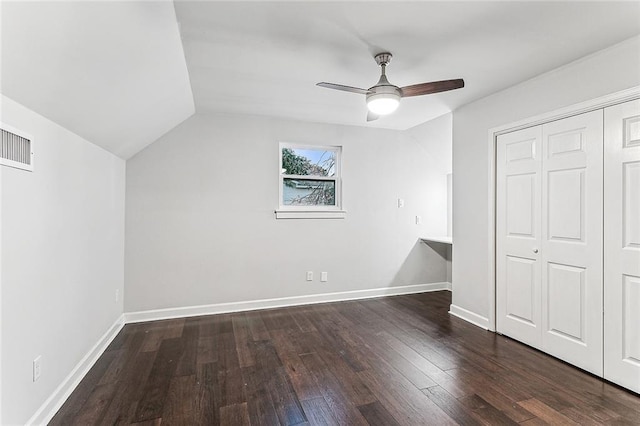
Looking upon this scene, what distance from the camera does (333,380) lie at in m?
2.29

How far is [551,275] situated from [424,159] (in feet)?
8.34

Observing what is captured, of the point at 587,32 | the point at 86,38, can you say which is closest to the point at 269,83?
the point at 86,38

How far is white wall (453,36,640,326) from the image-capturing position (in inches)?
89.0

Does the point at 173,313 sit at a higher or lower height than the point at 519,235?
lower

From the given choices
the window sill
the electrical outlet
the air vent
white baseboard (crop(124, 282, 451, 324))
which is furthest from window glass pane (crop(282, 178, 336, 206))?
the electrical outlet

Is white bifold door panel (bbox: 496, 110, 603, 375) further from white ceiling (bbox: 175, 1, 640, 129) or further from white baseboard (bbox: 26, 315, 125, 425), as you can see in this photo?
white baseboard (bbox: 26, 315, 125, 425)

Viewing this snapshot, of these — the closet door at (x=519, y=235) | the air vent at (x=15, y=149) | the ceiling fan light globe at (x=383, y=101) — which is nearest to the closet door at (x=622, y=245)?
the closet door at (x=519, y=235)

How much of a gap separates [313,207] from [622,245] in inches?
120

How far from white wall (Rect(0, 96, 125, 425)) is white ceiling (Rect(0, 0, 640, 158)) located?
0.71 ft

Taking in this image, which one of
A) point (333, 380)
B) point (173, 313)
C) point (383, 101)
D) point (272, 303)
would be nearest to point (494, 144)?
point (383, 101)

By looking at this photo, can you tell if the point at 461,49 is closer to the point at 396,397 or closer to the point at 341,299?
the point at 396,397

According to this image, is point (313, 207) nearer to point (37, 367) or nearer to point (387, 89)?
point (387, 89)

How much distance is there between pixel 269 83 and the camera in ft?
9.46

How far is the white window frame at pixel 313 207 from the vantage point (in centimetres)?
403
